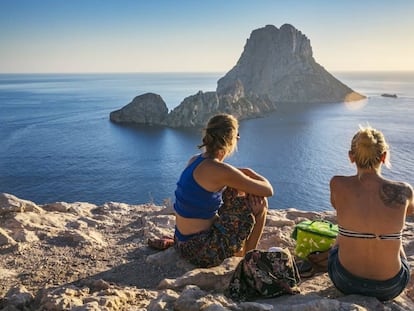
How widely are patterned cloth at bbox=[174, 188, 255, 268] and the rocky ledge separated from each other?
0.16 meters

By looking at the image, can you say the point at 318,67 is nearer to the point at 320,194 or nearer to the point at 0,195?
the point at 320,194

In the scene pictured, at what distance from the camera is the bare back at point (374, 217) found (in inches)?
157

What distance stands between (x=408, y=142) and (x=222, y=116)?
7279 cm

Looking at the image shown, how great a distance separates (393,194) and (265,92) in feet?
591

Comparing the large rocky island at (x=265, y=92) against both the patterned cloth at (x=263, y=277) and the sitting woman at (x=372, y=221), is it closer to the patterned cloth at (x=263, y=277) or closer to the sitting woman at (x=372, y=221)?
the patterned cloth at (x=263, y=277)

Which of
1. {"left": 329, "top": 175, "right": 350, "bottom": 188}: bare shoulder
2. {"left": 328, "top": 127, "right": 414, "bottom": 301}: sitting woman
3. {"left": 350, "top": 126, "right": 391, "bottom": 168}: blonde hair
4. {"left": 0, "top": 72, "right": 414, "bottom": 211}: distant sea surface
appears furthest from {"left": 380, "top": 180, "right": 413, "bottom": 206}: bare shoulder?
{"left": 0, "top": 72, "right": 414, "bottom": 211}: distant sea surface

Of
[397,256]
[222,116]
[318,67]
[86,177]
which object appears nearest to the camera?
[397,256]

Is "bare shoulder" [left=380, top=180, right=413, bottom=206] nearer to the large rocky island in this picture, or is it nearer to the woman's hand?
the woman's hand

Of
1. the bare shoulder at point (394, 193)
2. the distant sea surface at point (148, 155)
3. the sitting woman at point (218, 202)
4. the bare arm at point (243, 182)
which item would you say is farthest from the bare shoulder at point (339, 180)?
the distant sea surface at point (148, 155)

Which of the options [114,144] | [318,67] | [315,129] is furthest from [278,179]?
[318,67]

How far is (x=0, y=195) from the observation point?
7.98 metres

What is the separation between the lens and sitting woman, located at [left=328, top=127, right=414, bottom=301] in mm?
3994

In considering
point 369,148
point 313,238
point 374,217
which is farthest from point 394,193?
point 313,238

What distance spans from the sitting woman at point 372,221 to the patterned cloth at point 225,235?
1219 mm
